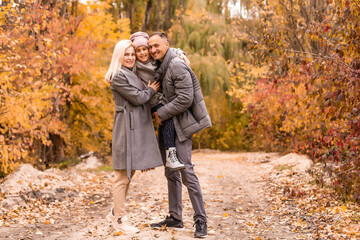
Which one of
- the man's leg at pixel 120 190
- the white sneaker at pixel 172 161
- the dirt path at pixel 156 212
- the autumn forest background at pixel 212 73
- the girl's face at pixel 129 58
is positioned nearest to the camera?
the white sneaker at pixel 172 161

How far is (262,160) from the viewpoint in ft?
46.2

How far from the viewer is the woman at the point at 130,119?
437 centimetres

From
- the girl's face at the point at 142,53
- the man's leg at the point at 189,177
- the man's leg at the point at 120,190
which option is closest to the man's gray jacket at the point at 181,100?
the man's leg at the point at 189,177

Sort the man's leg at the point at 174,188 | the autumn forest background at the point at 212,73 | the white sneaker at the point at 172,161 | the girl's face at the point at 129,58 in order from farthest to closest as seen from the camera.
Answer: the autumn forest background at the point at 212,73 → the man's leg at the point at 174,188 → the girl's face at the point at 129,58 → the white sneaker at the point at 172,161

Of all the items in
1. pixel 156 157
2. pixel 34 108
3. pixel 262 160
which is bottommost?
pixel 262 160

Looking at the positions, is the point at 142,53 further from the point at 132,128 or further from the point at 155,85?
the point at 132,128

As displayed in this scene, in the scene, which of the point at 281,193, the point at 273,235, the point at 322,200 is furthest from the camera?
the point at 281,193

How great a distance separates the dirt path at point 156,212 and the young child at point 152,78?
831mm

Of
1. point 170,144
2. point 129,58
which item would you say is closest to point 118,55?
point 129,58

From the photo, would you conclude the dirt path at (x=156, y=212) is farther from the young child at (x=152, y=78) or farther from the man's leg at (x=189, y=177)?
the young child at (x=152, y=78)

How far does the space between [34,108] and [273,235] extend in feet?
16.8

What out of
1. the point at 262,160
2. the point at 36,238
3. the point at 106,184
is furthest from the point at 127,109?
the point at 262,160

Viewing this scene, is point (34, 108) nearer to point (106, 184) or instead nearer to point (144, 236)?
point (106, 184)

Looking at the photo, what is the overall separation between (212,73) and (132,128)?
43.9 feet
